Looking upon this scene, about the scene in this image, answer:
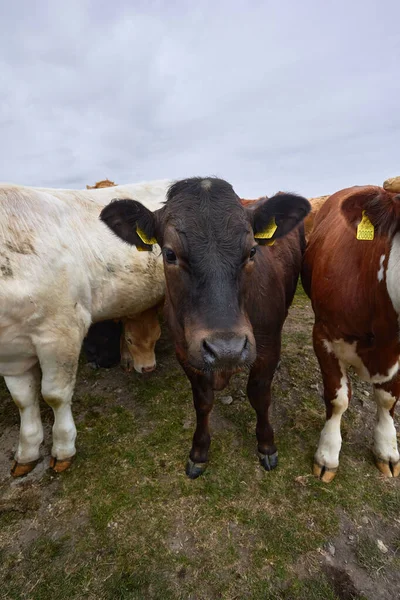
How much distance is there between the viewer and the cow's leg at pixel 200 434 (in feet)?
9.39

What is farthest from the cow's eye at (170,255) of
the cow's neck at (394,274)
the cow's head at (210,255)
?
the cow's neck at (394,274)

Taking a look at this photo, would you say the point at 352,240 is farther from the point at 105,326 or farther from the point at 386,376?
the point at 105,326

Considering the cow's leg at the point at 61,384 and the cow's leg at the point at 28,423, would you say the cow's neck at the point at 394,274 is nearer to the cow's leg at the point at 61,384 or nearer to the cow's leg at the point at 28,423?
the cow's leg at the point at 61,384

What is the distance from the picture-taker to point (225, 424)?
356 centimetres

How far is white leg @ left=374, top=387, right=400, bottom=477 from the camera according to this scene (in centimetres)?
289

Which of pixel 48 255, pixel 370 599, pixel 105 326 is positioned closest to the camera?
pixel 370 599

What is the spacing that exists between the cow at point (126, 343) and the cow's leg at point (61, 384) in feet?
5.10

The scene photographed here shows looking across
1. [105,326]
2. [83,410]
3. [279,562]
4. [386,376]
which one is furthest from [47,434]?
[386,376]

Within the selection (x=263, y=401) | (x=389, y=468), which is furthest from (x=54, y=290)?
(x=389, y=468)

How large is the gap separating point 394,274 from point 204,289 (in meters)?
1.27

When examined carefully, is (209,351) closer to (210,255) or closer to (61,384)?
(210,255)

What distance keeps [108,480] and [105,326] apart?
2.14 metres

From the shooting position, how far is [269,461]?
3.01 meters

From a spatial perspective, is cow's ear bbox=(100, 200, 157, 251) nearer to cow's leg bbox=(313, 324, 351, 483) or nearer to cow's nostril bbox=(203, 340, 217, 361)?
cow's nostril bbox=(203, 340, 217, 361)
